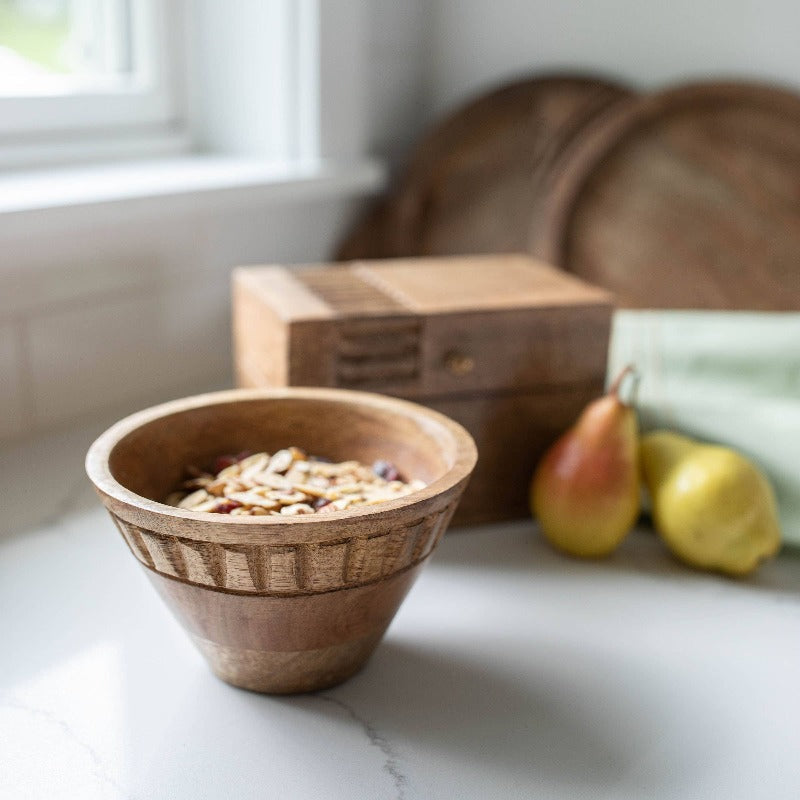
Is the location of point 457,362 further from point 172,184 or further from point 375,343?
point 172,184

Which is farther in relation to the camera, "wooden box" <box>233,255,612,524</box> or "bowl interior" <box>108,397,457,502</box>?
"wooden box" <box>233,255,612,524</box>

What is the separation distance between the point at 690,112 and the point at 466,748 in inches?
30.3

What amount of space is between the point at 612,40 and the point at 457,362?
0.56 meters

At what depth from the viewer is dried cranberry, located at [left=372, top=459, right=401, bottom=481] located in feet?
2.15

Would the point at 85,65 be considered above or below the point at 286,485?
above

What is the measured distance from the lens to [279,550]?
1.63 ft

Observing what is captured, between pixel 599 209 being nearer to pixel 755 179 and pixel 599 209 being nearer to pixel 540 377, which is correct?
pixel 755 179

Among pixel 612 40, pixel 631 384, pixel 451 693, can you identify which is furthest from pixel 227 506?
pixel 612 40

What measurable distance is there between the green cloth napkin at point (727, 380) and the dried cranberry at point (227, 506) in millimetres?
419

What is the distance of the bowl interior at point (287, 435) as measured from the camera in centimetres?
64

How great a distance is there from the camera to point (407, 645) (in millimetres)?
652

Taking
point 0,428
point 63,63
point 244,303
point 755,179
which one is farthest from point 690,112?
point 0,428

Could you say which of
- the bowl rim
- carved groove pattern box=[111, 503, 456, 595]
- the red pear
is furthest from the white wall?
carved groove pattern box=[111, 503, 456, 595]

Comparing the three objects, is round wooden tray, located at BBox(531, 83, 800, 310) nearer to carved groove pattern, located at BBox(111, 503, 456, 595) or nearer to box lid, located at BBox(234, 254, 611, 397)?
box lid, located at BBox(234, 254, 611, 397)
